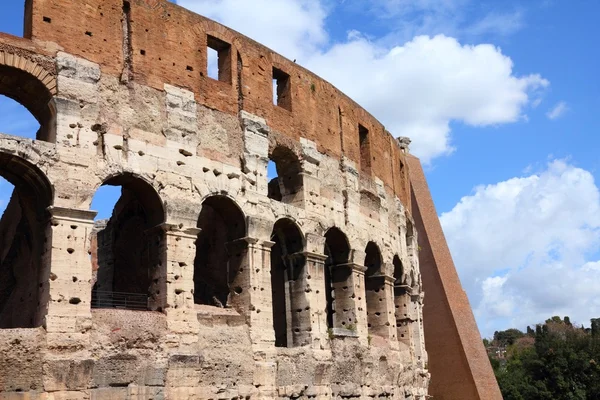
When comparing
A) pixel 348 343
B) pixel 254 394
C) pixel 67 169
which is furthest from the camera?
pixel 348 343

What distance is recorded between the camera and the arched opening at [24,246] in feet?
34.0

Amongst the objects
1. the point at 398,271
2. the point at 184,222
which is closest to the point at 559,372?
the point at 398,271

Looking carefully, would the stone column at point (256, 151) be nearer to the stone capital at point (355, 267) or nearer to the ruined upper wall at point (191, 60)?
the ruined upper wall at point (191, 60)

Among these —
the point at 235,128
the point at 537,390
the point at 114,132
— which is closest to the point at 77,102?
the point at 114,132

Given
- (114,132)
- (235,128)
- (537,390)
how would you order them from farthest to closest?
(537,390) < (235,128) < (114,132)

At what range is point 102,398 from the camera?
10.2 metres

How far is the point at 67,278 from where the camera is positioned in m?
10.1

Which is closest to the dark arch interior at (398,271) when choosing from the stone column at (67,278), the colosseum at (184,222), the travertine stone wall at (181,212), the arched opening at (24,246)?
the colosseum at (184,222)

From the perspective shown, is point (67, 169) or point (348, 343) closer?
point (67, 169)

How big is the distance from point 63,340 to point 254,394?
3.59 meters

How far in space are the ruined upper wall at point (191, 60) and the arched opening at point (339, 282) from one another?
189cm

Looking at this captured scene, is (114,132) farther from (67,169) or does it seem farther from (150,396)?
(150,396)

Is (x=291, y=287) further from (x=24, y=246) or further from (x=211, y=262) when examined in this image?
(x=24, y=246)

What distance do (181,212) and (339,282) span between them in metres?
5.09
